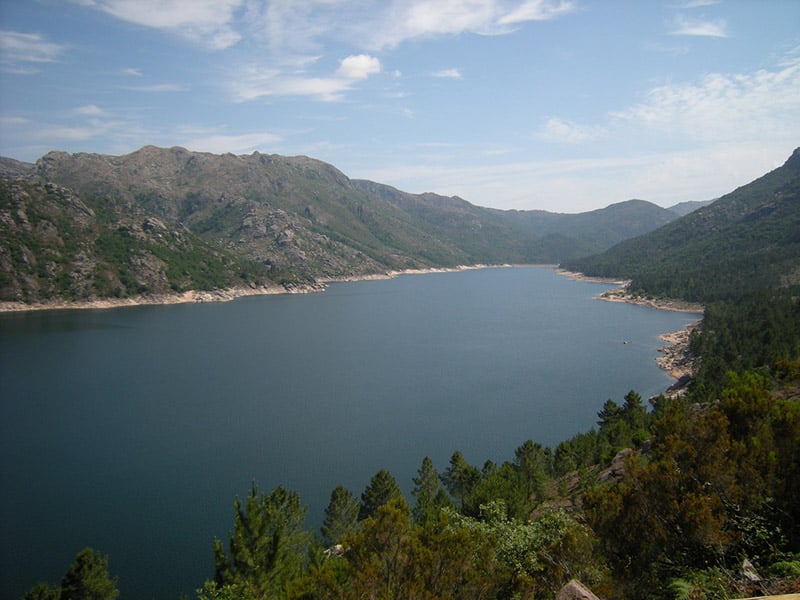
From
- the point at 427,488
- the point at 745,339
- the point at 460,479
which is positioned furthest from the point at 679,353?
the point at 427,488

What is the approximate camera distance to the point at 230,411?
5619cm

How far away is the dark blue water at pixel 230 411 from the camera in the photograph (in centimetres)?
3319

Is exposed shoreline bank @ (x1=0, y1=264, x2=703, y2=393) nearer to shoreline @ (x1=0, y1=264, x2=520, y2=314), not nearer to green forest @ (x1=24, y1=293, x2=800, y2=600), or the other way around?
shoreline @ (x1=0, y1=264, x2=520, y2=314)

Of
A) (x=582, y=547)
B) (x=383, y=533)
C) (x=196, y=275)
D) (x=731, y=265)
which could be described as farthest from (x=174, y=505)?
(x=731, y=265)

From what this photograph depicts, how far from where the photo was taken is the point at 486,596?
460 inches

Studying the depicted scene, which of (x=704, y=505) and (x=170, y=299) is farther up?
(x=704, y=505)

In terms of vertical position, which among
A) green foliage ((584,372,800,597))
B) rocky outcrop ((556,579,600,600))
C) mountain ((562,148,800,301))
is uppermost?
mountain ((562,148,800,301))

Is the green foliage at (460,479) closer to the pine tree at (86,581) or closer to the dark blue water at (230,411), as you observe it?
the dark blue water at (230,411)

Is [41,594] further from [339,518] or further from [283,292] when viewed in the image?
[283,292]

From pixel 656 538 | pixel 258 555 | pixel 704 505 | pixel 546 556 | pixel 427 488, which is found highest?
pixel 704 505

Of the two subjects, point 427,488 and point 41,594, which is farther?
point 427,488

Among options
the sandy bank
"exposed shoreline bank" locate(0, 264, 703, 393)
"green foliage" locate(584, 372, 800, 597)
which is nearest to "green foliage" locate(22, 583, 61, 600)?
"green foliage" locate(584, 372, 800, 597)

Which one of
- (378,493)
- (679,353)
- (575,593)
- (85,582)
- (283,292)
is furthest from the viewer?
(283,292)

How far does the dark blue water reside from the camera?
33.2m
